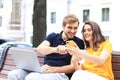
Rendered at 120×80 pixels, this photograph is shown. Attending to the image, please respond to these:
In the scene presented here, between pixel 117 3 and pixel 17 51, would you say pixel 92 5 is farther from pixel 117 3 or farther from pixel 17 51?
pixel 17 51

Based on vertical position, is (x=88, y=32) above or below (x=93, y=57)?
above

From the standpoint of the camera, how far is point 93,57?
4.04 metres

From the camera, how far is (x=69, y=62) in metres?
4.59

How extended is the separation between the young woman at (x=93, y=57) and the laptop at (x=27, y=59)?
1.39 feet

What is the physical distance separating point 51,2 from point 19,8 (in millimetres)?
5673

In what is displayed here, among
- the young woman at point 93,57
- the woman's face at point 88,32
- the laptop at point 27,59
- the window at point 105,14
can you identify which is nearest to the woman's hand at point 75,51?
the young woman at point 93,57

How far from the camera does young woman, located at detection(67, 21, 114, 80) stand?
4023mm

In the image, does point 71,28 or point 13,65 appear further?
point 13,65

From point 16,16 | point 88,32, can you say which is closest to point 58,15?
Answer: point 16,16

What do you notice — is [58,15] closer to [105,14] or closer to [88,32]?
[105,14]

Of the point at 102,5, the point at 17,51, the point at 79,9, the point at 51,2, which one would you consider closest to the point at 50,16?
the point at 51,2

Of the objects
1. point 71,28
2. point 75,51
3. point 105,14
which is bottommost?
point 75,51

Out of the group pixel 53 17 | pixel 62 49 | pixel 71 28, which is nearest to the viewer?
pixel 62 49

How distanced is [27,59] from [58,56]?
385 mm
